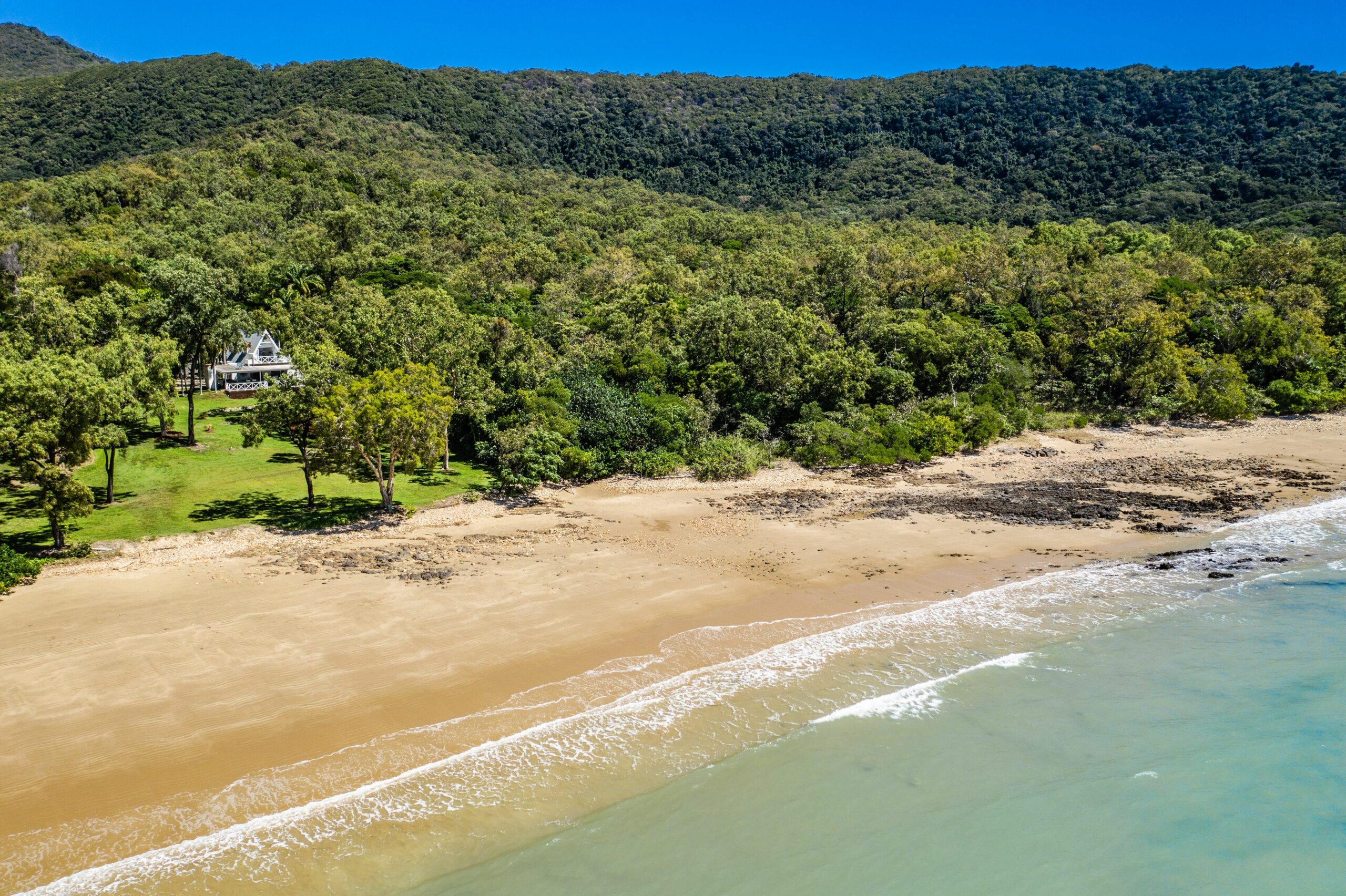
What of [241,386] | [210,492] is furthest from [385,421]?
[241,386]

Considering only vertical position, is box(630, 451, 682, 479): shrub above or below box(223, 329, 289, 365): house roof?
below

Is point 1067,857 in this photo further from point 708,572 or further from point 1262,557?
point 1262,557

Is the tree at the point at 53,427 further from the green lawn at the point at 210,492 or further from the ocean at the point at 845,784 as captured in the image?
the ocean at the point at 845,784

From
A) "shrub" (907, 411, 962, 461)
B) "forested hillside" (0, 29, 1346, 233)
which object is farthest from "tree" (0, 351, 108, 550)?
"forested hillside" (0, 29, 1346, 233)

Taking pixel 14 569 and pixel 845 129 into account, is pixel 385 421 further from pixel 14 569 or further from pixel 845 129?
pixel 845 129

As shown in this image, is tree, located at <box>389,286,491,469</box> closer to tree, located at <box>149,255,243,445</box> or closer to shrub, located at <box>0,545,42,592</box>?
tree, located at <box>149,255,243,445</box>
